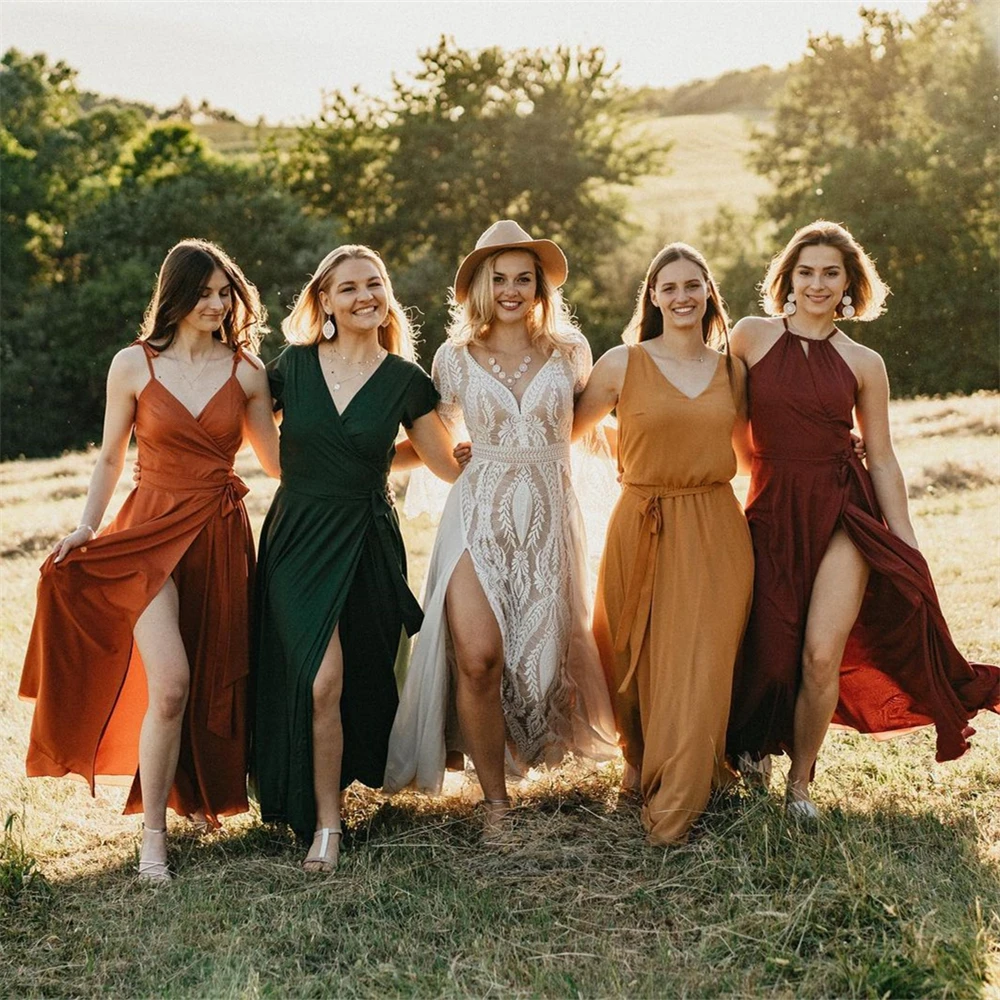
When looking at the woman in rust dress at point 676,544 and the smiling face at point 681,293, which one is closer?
the woman in rust dress at point 676,544

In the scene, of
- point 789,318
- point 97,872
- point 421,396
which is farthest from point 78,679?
point 789,318

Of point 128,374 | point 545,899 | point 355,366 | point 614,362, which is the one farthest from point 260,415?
point 545,899

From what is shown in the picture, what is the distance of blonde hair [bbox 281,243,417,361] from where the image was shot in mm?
5445

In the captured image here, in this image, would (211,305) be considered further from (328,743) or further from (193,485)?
(328,743)

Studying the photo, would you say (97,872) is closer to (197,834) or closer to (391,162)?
(197,834)

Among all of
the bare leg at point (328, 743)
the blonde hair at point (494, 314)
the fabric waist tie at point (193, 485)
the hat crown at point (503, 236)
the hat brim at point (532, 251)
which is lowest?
the bare leg at point (328, 743)

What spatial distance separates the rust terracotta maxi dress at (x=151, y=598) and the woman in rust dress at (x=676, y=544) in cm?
157

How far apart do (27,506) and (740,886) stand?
42.2 feet

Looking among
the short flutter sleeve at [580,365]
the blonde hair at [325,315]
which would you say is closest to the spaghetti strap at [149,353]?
the blonde hair at [325,315]

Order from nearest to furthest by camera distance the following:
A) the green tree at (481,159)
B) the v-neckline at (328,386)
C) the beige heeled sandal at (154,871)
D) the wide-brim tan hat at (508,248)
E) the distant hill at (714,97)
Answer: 1. the beige heeled sandal at (154,871)
2. the v-neckline at (328,386)
3. the wide-brim tan hat at (508,248)
4. the green tree at (481,159)
5. the distant hill at (714,97)

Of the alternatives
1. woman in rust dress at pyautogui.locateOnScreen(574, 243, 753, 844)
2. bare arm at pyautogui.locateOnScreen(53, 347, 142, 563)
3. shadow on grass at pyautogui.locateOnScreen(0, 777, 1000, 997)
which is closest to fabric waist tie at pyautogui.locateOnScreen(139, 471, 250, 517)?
bare arm at pyautogui.locateOnScreen(53, 347, 142, 563)

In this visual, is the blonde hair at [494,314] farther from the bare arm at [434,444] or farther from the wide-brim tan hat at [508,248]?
the bare arm at [434,444]

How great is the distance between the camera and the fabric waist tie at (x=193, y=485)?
207 inches

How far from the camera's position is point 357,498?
538 centimetres
